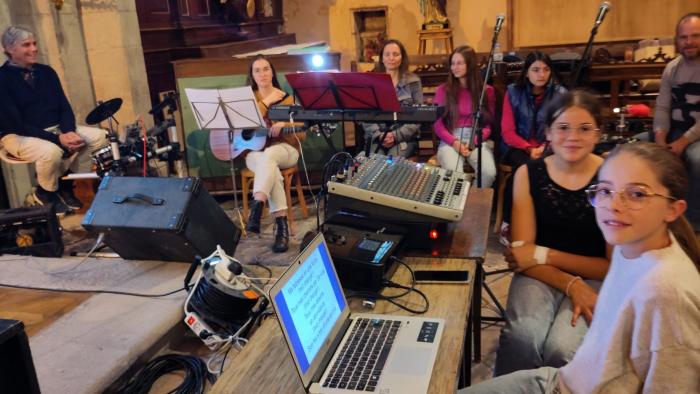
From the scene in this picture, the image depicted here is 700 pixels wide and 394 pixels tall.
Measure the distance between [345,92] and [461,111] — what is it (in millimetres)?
1457

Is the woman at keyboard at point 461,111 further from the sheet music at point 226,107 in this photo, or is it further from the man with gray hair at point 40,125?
the man with gray hair at point 40,125

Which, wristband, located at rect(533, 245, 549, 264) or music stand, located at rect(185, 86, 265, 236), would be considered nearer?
wristband, located at rect(533, 245, 549, 264)

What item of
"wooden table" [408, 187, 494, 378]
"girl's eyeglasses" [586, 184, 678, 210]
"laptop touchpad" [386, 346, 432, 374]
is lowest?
"laptop touchpad" [386, 346, 432, 374]

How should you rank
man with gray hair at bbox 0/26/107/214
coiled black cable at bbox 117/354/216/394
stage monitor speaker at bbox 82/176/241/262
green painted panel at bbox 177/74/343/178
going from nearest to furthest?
coiled black cable at bbox 117/354/216/394 < stage monitor speaker at bbox 82/176/241/262 < man with gray hair at bbox 0/26/107/214 < green painted panel at bbox 177/74/343/178

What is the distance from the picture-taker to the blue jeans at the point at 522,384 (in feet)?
4.93

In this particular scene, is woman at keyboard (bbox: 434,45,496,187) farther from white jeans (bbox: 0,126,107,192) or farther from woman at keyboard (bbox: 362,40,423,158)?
white jeans (bbox: 0,126,107,192)

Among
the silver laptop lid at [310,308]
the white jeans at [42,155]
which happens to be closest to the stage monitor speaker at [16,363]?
the silver laptop lid at [310,308]

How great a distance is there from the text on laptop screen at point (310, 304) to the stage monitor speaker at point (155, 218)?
93cm

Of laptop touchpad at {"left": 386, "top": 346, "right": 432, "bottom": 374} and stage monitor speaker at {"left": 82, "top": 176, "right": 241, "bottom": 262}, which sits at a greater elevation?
stage monitor speaker at {"left": 82, "top": 176, "right": 241, "bottom": 262}

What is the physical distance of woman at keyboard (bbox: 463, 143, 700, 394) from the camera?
3.80 ft

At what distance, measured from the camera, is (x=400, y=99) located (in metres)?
4.23

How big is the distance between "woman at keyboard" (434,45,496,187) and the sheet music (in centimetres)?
118

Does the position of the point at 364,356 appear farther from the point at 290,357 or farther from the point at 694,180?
the point at 694,180

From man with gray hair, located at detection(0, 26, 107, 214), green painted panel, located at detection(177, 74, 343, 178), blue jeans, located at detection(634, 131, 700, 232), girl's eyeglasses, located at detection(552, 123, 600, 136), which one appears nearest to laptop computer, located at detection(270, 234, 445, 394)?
girl's eyeglasses, located at detection(552, 123, 600, 136)
